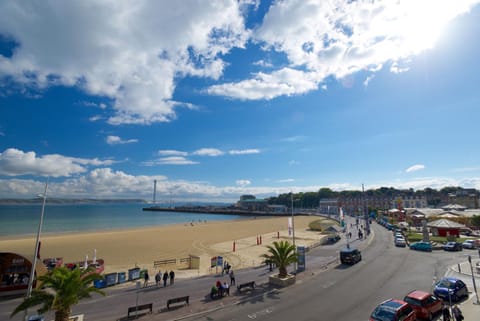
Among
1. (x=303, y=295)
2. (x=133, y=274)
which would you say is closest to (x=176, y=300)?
(x=303, y=295)

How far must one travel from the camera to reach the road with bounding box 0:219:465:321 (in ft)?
A: 46.8

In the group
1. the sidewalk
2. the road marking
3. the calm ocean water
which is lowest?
the calm ocean water

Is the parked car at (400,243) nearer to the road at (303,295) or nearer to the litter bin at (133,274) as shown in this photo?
the road at (303,295)

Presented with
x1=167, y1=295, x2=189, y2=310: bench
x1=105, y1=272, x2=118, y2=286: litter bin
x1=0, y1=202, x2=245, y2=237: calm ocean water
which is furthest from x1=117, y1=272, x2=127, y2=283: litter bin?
x1=0, y1=202, x2=245, y2=237: calm ocean water

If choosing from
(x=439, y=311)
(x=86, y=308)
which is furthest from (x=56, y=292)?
(x=439, y=311)

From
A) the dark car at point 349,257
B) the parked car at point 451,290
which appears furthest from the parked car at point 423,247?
the parked car at point 451,290

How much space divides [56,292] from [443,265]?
31.9 m

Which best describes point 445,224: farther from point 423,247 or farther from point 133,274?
point 133,274

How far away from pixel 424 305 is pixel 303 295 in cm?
695

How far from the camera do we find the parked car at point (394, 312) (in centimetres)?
1149

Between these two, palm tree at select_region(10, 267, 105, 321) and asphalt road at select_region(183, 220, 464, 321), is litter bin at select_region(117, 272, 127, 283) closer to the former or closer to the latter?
asphalt road at select_region(183, 220, 464, 321)

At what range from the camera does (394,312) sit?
1155 centimetres

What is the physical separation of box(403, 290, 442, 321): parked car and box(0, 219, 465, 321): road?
2.29 m

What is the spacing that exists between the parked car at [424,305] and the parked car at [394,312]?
0.87m
